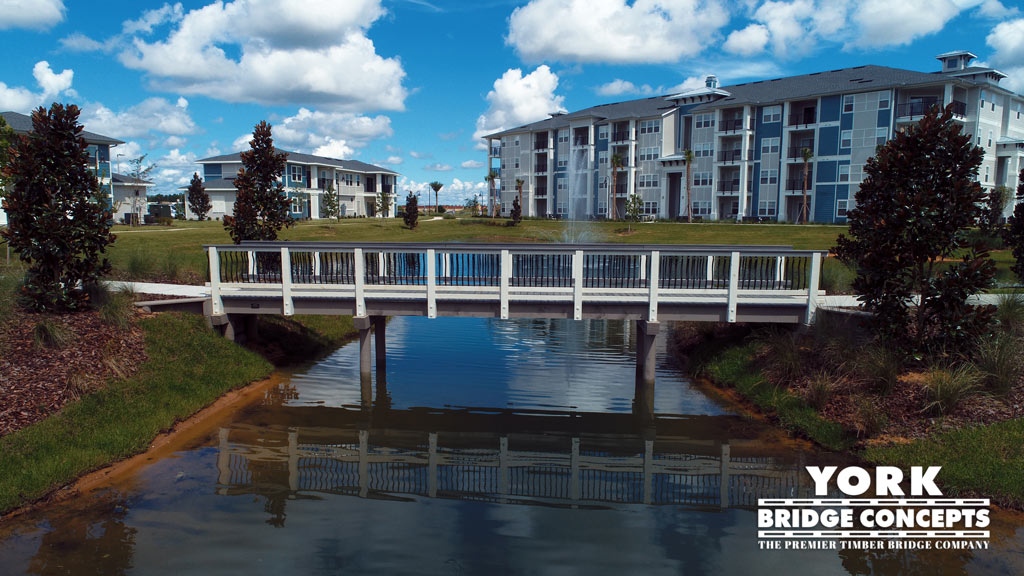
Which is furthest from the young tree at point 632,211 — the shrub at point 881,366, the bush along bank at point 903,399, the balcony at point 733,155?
the shrub at point 881,366

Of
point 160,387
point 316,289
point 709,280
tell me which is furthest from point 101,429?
point 709,280

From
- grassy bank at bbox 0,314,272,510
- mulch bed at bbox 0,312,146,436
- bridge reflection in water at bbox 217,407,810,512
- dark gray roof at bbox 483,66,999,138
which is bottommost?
bridge reflection in water at bbox 217,407,810,512

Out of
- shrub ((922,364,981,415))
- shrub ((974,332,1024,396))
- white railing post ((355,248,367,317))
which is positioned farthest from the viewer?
white railing post ((355,248,367,317))

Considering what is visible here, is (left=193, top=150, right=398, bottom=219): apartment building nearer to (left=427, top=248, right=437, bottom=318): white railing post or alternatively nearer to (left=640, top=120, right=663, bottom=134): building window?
(left=640, top=120, right=663, bottom=134): building window

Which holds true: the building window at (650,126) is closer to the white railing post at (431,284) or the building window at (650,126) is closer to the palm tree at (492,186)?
the palm tree at (492,186)

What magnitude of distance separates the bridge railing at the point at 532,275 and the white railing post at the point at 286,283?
0.02 meters

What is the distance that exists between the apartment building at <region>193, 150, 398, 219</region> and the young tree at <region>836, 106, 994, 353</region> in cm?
5221

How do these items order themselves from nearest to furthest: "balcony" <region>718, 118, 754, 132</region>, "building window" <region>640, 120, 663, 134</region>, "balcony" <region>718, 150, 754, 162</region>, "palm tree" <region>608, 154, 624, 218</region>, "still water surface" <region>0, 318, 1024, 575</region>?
"still water surface" <region>0, 318, 1024, 575</region>
"balcony" <region>718, 118, 754, 132</region>
"balcony" <region>718, 150, 754, 162</region>
"palm tree" <region>608, 154, 624, 218</region>
"building window" <region>640, 120, 663, 134</region>

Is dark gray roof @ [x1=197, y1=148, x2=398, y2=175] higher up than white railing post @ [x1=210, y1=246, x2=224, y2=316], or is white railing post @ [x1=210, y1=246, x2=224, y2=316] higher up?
dark gray roof @ [x1=197, y1=148, x2=398, y2=175]

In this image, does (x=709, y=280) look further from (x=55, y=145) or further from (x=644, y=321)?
(x=55, y=145)

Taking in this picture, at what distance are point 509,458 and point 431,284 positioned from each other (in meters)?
5.03

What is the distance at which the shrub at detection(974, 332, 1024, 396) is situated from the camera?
11.4 meters

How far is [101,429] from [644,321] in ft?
36.0

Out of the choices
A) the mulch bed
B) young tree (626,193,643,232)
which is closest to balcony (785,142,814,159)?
young tree (626,193,643,232)
